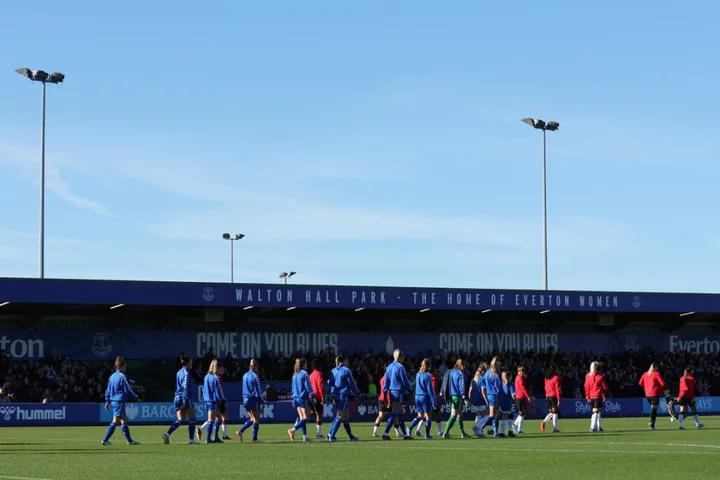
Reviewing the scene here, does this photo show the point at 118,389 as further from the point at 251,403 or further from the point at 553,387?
the point at 553,387

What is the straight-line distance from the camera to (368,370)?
151 feet

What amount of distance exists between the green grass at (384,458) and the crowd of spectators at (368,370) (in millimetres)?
12716

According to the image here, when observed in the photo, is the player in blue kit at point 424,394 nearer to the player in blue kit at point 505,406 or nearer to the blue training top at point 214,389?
the player in blue kit at point 505,406

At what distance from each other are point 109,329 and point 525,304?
55.3 ft

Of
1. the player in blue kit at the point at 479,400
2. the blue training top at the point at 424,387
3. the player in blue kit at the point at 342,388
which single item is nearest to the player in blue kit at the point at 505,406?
the player in blue kit at the point at 479,400

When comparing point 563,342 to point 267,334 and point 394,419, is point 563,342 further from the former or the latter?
point 394,419

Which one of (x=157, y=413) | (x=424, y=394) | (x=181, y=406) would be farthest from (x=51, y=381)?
(x=424, y=394)

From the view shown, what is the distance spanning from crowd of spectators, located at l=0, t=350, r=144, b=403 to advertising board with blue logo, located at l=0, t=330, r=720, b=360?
74 cm

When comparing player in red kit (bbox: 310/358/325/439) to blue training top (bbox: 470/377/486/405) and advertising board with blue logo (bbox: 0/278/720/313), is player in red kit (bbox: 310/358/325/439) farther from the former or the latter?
advertising board with blue logo (bbox: 0/278/720/313)

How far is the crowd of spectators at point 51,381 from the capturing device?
4041 cm

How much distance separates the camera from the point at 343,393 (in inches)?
1071

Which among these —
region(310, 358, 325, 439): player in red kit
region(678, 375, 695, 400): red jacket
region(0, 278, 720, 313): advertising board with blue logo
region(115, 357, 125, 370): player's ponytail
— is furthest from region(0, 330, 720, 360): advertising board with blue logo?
region(678, 375, 695, 400): red jacket

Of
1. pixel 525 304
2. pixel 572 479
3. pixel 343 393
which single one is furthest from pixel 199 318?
pixel 572 479

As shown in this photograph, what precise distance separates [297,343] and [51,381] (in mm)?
10872
